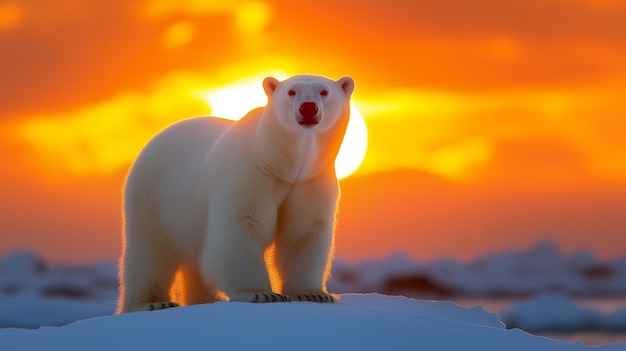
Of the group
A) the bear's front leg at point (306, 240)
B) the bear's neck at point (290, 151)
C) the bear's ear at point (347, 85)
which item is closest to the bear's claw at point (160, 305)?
the bear's front leg at point (306, 240)

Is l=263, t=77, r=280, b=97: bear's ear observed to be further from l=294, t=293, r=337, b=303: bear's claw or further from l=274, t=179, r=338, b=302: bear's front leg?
l=294, t=293, r=337, b=303: bear's claw

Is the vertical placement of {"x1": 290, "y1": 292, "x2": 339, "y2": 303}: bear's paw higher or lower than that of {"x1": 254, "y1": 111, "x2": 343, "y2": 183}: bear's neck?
lower

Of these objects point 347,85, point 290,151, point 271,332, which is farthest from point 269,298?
point 347,85

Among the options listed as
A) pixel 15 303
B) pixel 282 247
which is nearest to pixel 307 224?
pixel 282 247

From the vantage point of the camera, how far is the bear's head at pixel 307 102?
6.90 meters

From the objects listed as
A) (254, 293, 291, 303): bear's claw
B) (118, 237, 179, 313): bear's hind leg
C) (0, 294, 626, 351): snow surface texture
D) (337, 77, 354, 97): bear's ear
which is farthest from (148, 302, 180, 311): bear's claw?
(337, 77, 354, 97): bear's ear

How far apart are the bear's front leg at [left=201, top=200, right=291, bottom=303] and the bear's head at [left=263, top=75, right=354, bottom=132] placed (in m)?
0.80

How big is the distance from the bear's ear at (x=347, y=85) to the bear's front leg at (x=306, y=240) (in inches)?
30.3

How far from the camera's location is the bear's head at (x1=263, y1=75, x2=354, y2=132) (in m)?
6.90

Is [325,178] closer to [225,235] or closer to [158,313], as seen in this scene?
[225,235]

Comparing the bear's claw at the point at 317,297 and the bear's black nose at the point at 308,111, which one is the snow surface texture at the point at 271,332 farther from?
the bear's black nose at the point at 308,111

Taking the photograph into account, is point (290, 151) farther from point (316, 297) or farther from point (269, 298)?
point (316, 297)

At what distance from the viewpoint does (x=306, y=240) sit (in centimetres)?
782

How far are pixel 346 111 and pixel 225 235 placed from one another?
4.53 ft
